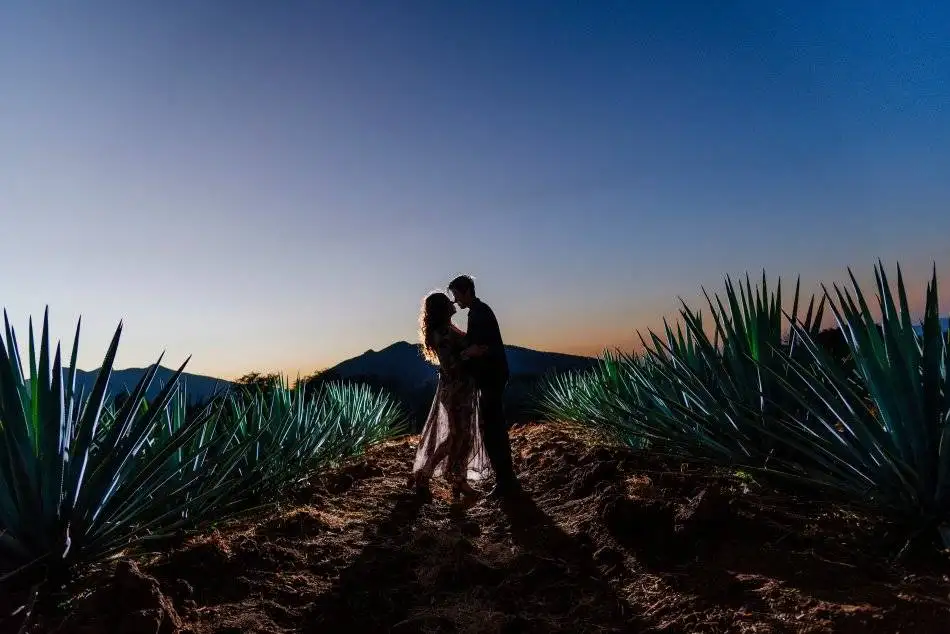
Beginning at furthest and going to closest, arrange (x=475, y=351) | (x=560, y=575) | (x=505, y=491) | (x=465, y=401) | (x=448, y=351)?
(x=465, y=401), (x=448, y=351), (x=475, y=351), (x=505, y=491), (x=560, y=575)

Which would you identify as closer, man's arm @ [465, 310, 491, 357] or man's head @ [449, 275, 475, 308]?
man's arm @ [465, 310, 491, 357]

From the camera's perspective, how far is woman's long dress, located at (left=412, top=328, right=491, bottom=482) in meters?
4.63

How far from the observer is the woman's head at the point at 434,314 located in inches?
184

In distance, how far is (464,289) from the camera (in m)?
4.51

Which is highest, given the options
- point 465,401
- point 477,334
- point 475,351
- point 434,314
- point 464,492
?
point 434,314

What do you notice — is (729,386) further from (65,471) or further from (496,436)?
(65,471)

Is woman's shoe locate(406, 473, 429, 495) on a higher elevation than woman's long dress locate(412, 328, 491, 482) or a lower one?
lower

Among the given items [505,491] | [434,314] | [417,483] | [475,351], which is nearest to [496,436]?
[505,491]

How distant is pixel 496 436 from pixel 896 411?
2731 mm

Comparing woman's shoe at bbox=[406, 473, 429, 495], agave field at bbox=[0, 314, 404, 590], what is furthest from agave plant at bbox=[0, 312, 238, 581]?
woman's shoe at bbox=[406, 473, 429, 495]

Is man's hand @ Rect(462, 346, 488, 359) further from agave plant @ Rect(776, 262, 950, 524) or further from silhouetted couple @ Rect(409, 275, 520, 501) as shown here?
agave plant @ Rect(776, 262, 950, 524)

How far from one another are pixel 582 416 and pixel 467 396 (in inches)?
99.1

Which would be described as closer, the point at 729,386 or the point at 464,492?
the point at 729,386

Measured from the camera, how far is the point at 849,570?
5.65 feet
